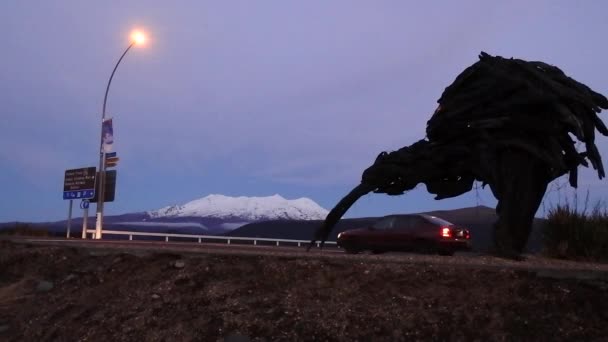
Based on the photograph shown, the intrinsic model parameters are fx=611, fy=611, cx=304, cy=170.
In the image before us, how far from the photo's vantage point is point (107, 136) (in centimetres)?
3081

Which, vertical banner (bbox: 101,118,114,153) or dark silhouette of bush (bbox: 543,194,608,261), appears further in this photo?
vertical banner (bbox: 101,118,114,153)

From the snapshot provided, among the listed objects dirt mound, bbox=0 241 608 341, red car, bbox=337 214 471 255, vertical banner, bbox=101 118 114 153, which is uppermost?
vertical banner, bbox=101 118 114 153

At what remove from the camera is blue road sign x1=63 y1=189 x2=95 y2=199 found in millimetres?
33094

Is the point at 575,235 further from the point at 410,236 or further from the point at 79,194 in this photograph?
the point at 79,194

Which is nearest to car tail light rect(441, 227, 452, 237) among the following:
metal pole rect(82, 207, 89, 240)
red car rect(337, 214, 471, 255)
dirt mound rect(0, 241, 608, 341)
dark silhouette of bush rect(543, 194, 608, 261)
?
red car rect(337, 214, 471, 255)

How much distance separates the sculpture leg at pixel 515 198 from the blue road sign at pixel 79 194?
→ 2625 cm

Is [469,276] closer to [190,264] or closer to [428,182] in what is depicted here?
[190,264]

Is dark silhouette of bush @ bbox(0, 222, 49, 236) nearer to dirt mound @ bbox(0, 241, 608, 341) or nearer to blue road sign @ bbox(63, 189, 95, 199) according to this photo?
blue road sign @ bbox(63, 189, 95, 199)

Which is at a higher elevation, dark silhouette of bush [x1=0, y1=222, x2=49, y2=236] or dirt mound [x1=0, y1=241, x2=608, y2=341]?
dark silhouette of bush [x1=0, y1=222, x2=49, y2=236]

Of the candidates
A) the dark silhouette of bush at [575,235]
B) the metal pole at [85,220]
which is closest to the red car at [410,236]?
the dark silhouette of bush at [575,235]

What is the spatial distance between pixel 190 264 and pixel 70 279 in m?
1.94

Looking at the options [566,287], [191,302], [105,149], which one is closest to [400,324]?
[566,287]

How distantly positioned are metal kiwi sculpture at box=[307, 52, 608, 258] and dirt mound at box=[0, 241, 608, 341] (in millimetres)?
3926

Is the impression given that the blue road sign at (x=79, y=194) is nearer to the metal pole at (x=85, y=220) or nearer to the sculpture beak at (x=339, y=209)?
the metal pole at (x=85, y=220)
